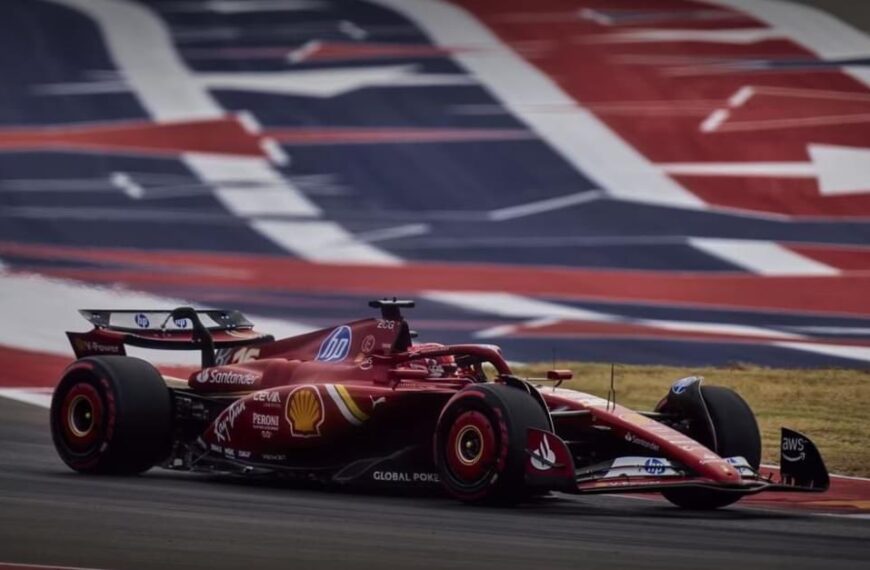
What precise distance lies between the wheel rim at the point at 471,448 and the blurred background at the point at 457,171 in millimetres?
7175

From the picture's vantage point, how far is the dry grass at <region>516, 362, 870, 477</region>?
48.4 feet

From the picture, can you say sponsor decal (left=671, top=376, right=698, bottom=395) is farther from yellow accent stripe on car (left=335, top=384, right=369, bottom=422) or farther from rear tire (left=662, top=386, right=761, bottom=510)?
yellow accent stripe on car (left=335, top=384, right=369, bottom=422)

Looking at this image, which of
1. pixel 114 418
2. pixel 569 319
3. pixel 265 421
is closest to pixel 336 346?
pixel 265 421

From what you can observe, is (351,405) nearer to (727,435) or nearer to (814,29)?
(727,435)

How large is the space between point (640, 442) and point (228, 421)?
2.76 m

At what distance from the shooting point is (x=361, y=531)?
8586 mm

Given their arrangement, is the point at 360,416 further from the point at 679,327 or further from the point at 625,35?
the point at 625,35

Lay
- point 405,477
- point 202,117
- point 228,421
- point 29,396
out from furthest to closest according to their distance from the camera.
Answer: point 202,117
point 29,396
point 228,421
point 405,477

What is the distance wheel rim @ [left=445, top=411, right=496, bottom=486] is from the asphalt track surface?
0.70ft

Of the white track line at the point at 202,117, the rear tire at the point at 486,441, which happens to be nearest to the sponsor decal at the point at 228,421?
the rear tire at the point at 486,441

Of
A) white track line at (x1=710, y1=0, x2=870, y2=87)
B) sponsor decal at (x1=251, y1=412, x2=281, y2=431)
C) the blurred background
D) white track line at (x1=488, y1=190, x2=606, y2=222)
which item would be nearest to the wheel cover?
sponsor decal at (x1=251, y1=412, x2=281, y2=431)

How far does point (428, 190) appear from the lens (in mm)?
22828

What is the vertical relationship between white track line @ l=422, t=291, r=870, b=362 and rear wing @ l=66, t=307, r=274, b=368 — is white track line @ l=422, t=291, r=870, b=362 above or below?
above

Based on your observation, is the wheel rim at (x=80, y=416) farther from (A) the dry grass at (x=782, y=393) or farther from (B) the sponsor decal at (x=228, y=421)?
(A) the dry grass at (x=782, y=393)
